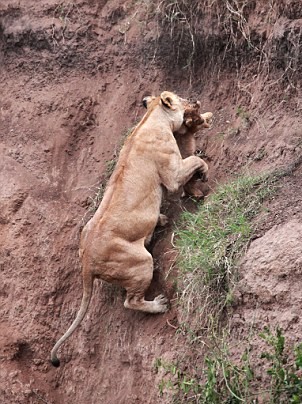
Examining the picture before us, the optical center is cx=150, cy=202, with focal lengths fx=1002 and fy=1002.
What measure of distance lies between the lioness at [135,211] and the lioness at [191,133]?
0.17m

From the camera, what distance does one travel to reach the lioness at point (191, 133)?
33.6ft

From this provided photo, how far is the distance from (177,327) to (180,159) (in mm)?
1742

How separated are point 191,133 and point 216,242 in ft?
5.87

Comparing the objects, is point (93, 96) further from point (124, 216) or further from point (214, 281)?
point (214, 281)

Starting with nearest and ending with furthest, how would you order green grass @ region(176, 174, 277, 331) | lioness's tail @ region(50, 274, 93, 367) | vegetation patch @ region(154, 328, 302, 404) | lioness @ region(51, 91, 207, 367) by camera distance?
vegetation patch @ region(154, 328, 302, 404), green grass @ region(176, 174, 277, 331), lioness @ region(51, 91, 207, 367), lioness's tail @ region(50, 274, 93, 367)

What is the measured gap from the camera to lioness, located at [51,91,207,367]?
9.53 metres

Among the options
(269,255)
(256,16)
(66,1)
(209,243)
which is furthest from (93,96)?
(269,255)

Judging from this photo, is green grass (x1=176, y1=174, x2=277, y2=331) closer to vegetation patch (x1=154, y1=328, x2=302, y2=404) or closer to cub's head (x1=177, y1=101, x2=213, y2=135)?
vegetation patch (x1=154, y1=328, x2=302, y2=404)

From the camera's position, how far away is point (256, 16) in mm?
10875

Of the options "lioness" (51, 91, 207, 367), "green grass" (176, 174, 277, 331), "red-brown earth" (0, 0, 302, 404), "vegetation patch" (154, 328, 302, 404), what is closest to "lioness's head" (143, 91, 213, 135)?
"lioness" (51, 91, 207, 367)

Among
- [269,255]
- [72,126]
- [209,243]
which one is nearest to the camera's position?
[269,255]

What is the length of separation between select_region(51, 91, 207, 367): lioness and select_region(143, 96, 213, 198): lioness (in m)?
0.17

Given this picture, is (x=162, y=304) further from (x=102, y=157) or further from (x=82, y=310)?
(x=102, y=157)

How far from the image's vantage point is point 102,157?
458 inches
